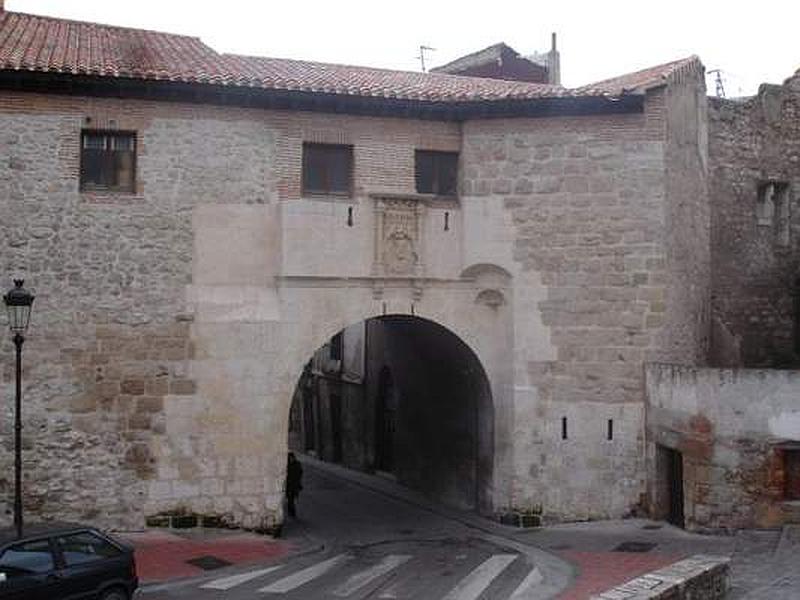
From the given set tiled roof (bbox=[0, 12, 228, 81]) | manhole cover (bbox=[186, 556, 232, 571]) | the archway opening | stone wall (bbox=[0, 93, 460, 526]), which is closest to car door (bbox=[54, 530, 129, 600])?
manhole cover (bbox=[186, 556, 232, 571])

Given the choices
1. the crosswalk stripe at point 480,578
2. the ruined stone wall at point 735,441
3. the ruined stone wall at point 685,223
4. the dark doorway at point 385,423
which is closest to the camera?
the crosswalk stripe at point 480,578

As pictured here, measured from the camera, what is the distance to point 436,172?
16984 millimetres

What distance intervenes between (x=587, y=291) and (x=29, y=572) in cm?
1031

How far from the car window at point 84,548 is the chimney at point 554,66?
26.9 m

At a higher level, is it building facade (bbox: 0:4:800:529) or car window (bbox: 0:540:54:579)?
building facade (bbox: 0:4:800:529)

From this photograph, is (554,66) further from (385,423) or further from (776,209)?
(385,423)

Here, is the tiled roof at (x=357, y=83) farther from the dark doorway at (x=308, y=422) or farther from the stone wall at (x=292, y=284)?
the dark doorway at (x=308, y=422)

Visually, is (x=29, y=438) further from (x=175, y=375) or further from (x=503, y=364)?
(x=503, y=364)

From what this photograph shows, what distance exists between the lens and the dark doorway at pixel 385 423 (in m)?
24.6

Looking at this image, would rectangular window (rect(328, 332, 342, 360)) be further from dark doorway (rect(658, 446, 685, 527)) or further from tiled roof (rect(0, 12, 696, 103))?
dark doorway (rect(658, 446, 685, 527))

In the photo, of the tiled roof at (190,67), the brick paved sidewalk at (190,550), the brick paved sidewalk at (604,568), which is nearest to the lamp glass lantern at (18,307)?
the brick paved sidewalk at (190,550)

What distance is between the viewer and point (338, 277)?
1606cm

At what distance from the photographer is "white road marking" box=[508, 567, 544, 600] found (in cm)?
1213

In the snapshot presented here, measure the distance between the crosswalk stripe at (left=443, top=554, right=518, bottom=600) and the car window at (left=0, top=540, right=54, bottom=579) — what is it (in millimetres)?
5037
